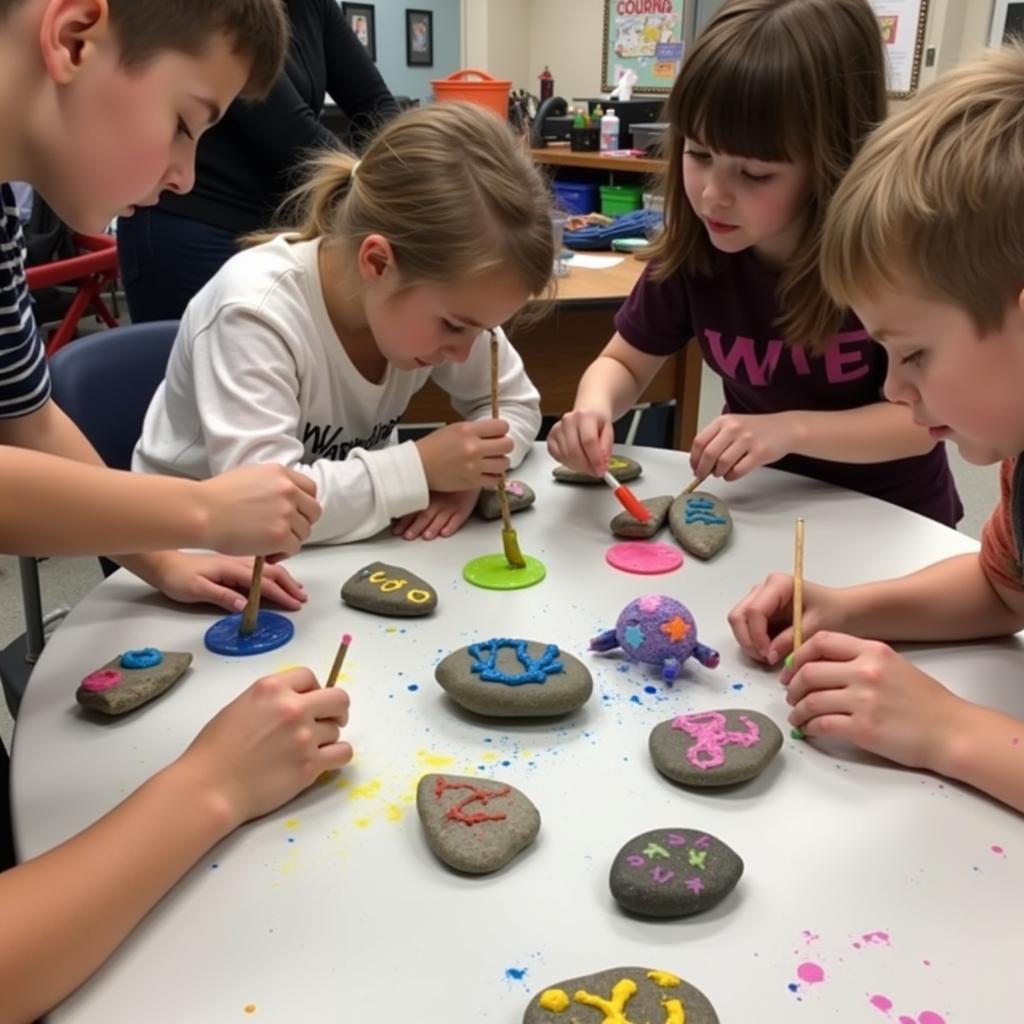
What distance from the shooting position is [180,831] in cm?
55

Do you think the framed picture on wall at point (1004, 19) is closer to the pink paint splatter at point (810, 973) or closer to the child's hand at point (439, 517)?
the child's hand at point (439, 517)

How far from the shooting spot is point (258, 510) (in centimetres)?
79

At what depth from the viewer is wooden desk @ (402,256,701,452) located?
199cm

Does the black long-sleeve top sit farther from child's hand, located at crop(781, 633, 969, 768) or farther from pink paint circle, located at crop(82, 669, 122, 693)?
child's hand, located at crop(781, 633, 969, 768)

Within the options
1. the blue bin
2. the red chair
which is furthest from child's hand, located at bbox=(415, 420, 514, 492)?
the blue bin

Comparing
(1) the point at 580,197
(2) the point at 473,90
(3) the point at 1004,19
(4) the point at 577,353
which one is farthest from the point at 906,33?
(4) the point at 577,353

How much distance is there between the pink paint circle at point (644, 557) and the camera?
0.92 metres

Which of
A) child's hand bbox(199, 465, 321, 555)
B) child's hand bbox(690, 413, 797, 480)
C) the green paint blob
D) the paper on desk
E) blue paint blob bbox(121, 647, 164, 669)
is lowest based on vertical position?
the green paint blob

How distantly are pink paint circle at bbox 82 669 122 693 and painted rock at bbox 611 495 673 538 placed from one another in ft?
1.61

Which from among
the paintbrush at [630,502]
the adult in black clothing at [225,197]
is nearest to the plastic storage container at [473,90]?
the adult in black clothing at [225,197]

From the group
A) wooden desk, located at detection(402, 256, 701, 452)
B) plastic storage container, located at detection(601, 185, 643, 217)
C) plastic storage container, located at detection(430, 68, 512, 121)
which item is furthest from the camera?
plastic storage container, located at detection(601, 185, 643, 217)

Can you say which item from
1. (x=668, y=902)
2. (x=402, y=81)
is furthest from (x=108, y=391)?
(x=402, y=81)

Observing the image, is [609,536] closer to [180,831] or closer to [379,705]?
[379,705]

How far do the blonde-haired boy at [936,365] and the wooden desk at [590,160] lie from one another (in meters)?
2.17
